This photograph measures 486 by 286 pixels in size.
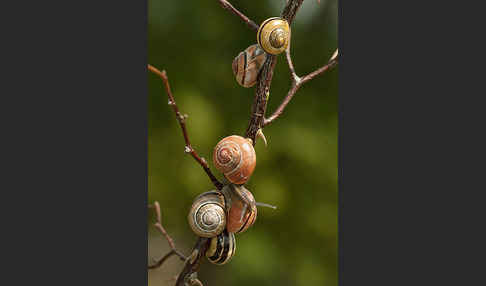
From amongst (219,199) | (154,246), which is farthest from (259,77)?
(154,246)

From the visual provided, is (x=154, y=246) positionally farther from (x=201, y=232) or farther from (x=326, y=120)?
(x=326, y=120)

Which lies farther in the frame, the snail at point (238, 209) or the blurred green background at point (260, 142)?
the blurred green background at point (260, 142)

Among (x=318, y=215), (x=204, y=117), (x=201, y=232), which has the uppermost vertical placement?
(x=204, y=117)

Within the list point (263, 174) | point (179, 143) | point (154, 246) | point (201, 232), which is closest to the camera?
point (201, 232)

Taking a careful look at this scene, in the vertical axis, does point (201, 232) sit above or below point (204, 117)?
below

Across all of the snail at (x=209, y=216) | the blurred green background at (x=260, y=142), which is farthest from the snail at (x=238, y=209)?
the blurred green background at (x=260, y=142)

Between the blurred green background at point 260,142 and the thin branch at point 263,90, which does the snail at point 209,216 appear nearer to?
the thin branch at point 263,90

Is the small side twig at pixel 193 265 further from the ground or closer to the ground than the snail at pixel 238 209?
closer to the ground
